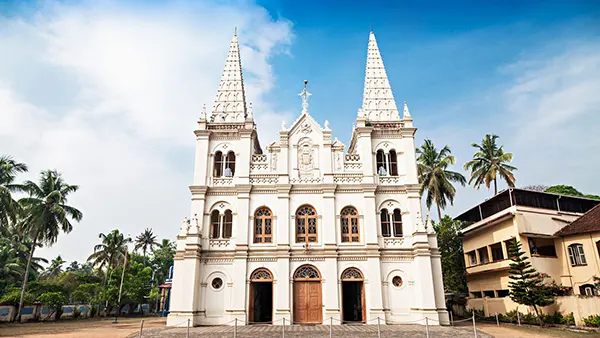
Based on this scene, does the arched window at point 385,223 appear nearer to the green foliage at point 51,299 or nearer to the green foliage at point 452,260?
the green foliage at point 452,260

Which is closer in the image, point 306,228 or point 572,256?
point 572,256

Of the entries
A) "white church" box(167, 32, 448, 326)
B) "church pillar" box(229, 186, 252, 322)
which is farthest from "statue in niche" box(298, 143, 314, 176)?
"church pillar" box(229, 186, 252, 322)

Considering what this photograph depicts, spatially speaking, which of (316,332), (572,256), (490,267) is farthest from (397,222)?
(572,256)

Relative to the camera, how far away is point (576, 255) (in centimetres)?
2111

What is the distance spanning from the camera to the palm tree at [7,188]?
24203mm

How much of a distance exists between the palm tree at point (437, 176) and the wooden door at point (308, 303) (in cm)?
1564

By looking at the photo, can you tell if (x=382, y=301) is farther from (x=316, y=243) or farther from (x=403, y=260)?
(x=316, y=243)

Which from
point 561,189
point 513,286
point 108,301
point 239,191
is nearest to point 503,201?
point 513,286

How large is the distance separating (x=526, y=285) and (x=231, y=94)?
2068 cm

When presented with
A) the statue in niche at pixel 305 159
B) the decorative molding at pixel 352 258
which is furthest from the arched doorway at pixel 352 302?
the statue in niche at pixel 305 159

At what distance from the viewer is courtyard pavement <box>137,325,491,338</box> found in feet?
52.6

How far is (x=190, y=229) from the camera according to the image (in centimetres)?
2133

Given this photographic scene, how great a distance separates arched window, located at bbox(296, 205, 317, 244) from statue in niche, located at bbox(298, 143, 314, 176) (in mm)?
2188

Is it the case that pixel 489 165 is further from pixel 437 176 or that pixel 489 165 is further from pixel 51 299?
pixel 51 299
